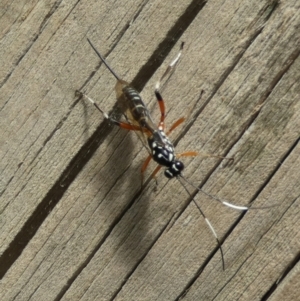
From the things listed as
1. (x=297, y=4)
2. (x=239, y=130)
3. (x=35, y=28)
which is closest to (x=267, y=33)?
(x=297, y=4)

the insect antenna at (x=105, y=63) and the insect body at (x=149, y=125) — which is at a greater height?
the insect antenna at (x=105, y=63)

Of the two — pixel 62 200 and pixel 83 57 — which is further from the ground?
pixel 83 57

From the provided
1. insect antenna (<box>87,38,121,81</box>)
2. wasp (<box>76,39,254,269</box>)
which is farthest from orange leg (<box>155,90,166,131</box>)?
insect antenna (<box>87,38,121,81</box>)

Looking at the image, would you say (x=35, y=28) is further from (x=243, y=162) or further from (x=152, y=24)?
(x=243, y=162)

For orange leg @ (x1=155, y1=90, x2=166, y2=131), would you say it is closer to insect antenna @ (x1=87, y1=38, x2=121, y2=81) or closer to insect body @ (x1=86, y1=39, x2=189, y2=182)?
insect body @ (x1=86, y1=39, x2=189, y2=182)

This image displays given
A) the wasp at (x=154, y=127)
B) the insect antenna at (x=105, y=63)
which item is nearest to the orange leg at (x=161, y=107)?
the wasp at (x=154, y=127)

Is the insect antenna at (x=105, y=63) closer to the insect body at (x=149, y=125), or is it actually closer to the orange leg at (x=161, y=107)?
the insect body at (x=149, y=125)

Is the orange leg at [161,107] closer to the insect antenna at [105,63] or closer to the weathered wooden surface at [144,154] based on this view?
the weathered wooden surface at [144,154]
